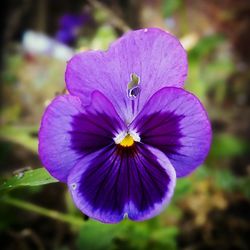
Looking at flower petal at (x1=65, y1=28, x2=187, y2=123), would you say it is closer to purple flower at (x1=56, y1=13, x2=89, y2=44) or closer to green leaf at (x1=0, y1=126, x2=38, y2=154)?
green leaf at (x1=0, y1=126, x2=38, y2=154)

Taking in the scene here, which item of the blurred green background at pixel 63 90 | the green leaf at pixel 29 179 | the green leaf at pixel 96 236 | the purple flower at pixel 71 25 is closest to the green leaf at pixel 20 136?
the blurred green background at pixel 63 90

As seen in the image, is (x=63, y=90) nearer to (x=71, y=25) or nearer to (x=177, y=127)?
(x=177, y=127)

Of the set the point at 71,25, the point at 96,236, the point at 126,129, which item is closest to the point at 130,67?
the point at 126,129

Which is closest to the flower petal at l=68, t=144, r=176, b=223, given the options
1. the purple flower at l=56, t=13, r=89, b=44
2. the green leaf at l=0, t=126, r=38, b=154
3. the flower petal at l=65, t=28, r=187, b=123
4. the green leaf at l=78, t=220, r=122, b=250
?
the flower petal at l=65, t=28, r=187, b=123

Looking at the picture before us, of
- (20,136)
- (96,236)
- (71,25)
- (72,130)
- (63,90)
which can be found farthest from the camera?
(71,25)

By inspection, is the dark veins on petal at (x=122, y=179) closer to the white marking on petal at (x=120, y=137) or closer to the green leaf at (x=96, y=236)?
the white marking on petal at (x=120, y=137)

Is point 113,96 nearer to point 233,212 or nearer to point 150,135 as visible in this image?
point 150,135

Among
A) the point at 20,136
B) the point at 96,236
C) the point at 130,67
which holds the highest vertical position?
the point at 130,67
